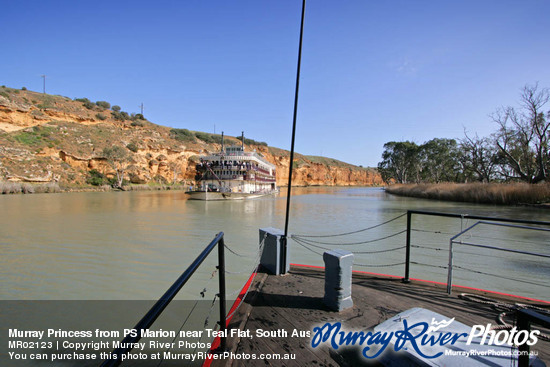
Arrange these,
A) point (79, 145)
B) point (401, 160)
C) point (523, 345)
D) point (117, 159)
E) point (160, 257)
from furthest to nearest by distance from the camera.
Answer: point (401, 160), point (117, 159), point (79, 145), point (160, 257), point (523, 345)

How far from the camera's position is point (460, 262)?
27.5ft

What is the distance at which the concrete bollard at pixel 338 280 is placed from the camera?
3348mm

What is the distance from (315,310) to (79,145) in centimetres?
5812

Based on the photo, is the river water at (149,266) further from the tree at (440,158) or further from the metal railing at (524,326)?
the tree at (440,158)

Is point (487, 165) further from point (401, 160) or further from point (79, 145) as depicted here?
point (79, 145)

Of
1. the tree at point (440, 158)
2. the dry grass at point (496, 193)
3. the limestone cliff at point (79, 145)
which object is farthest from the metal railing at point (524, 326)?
the tree at point (440, 158)

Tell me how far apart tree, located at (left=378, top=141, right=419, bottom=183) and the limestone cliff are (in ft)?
169

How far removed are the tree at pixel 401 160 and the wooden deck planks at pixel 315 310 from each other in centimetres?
6799

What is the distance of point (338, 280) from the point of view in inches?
132

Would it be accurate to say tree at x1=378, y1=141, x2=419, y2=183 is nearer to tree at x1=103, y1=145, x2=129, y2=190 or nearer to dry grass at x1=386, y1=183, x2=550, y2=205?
dry grass at x1=386, y1=183, x2=550, y2=205

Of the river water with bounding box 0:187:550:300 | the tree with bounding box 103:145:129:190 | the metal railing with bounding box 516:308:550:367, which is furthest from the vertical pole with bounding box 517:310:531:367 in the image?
the tree with bounding box 103:145:129:190

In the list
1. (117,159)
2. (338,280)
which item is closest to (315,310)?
(338,280)

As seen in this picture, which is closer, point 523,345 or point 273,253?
point 523,345

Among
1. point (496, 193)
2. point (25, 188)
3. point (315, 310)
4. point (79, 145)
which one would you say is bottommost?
point (25, 188)
